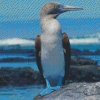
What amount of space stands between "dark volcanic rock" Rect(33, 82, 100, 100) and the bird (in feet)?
0.82

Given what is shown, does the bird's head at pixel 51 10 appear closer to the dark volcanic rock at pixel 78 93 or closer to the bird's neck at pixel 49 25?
the bird's neck at pixel 49 25

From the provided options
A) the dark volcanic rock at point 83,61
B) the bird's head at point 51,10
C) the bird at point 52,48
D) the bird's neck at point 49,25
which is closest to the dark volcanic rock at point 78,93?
the bird at point 52,48

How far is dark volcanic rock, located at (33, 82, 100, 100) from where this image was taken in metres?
2.95

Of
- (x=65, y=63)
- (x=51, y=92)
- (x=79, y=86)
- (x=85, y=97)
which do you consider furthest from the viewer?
(x=65, y=63)

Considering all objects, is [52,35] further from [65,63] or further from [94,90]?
[94,90]

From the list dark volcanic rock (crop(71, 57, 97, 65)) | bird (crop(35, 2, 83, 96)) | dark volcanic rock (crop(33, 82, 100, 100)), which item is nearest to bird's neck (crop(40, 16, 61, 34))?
bird (crop(35, 2, 83, 96))

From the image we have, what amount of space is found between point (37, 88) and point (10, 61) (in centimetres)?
75

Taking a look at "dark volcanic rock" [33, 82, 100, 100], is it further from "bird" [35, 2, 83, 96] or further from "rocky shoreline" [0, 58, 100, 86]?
"rocky shoreline" [0, 58, 100, 86]

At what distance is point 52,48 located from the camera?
3396 millimetres

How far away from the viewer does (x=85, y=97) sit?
116 inches

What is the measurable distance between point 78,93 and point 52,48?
2.32ft

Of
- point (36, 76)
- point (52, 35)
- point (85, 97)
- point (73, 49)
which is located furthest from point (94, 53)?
point (85, 97)

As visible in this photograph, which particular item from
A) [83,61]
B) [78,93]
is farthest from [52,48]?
[83,61]

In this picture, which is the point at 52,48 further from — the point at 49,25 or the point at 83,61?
the point at 83,61
